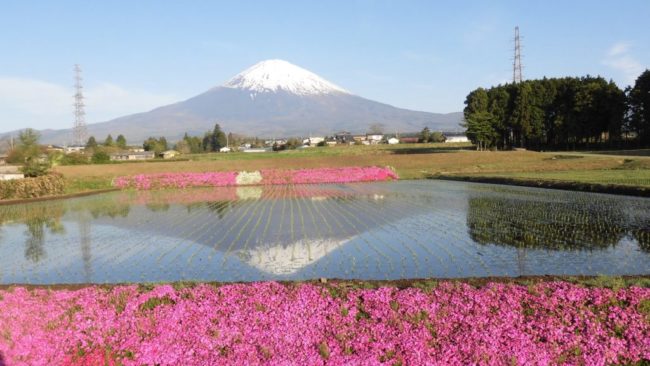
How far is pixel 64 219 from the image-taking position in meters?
28.8

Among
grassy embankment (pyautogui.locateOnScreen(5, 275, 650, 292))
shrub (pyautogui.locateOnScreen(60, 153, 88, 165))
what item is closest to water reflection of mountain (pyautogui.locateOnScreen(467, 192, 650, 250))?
grassy embankment (pyautogui.locateOnScreen(5, 275, 650, 292))

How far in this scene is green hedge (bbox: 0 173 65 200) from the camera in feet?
135

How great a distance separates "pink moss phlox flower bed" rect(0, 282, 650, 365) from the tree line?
74.1 m

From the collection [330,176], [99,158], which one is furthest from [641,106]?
[99,158]

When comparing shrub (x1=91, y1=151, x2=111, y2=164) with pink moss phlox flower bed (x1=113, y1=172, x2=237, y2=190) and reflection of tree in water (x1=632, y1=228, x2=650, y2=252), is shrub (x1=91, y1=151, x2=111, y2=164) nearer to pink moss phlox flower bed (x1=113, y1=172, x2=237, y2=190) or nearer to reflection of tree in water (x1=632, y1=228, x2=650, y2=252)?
pink moss phlox flower bed (x1=113, y1=172, x2=237, y2=190)

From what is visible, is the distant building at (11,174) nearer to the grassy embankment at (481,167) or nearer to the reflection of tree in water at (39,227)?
the grassy embankment at (481,167)

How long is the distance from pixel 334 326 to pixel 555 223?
1527 centimetres

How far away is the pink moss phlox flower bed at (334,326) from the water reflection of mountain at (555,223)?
747 cm

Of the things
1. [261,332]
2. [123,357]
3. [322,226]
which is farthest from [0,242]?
[261,332]

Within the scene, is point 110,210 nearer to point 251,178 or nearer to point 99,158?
point 251,178

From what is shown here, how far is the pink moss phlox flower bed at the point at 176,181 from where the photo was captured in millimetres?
49406

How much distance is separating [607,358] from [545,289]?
2090 mm

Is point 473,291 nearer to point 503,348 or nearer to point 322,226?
point 503,348

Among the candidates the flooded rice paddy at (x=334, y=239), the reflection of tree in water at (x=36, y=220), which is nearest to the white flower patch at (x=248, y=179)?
the flooded rice paddy at (x=334, y=239)
